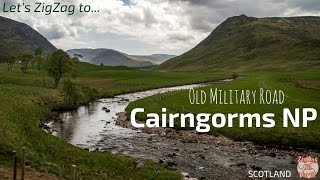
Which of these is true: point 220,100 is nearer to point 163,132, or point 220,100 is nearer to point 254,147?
point 163,132

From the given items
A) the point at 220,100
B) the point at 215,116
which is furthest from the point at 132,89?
the point at 215,116

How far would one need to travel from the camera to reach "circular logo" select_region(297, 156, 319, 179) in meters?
38.2

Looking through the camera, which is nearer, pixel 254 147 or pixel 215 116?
pixel 254 147

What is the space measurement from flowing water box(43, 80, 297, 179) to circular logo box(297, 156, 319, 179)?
2.62 ft

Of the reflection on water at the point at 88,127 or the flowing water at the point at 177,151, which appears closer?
the flowing water at the point at 177,151

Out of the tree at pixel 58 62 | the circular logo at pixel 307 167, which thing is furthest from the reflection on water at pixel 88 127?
the tree at pixel 58 62

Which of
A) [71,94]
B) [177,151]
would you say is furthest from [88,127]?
[71,94]

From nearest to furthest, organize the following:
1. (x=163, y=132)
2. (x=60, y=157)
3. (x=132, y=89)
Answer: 1. (x=60, y=157)
2. (x=163, y=132)
3. (x=132, y=89)

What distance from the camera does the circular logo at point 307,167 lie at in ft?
125

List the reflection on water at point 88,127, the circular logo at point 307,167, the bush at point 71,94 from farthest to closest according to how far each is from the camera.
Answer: the bush at point 71,94 < the reflection on water at point 88,127 < the circular logo at point 307,167

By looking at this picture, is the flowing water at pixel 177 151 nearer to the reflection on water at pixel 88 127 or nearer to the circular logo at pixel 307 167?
the reflection on water at pixel 88 127

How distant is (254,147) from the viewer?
49531 mm

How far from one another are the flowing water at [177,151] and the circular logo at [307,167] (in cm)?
80

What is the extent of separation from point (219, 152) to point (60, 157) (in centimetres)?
1989
